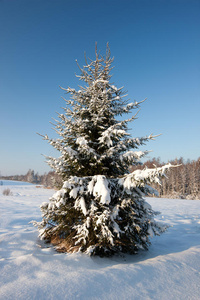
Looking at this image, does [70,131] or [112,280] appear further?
[70,131]

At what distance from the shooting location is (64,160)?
192 inches

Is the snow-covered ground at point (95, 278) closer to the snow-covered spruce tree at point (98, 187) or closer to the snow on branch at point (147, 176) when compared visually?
the snow-covered spruce tree at point (98, 187)

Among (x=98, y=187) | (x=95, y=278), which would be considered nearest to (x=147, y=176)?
(x=98, y=187)

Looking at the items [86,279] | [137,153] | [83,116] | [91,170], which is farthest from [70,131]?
[86,279]

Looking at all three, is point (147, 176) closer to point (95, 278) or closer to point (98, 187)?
point (98, 187)

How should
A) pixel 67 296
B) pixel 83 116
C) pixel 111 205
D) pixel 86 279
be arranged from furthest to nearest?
pixel 83 116
pixel 111 205
pixel 86 279
pixel 67 296

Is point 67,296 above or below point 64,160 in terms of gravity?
below

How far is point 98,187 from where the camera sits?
3.72 meters

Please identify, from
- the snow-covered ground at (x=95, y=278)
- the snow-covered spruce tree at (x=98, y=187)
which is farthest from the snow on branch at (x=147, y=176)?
the snow-covered ground at (x=95, y=278)

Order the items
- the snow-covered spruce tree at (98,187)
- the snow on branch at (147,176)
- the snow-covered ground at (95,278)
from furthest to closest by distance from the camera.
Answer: the snow-covered spruce tree at (98,187), the snow on branch at (147,176), the snow-covered ground at (95,278)

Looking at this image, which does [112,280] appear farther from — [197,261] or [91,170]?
[91,170]

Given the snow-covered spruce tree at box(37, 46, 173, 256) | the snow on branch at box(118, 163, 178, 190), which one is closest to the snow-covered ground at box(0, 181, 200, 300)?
the snow-covered spruce tree at box(37, 46, 173, 256)

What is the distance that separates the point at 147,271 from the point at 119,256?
4.62ft

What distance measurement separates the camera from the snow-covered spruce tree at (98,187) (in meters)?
3.89
